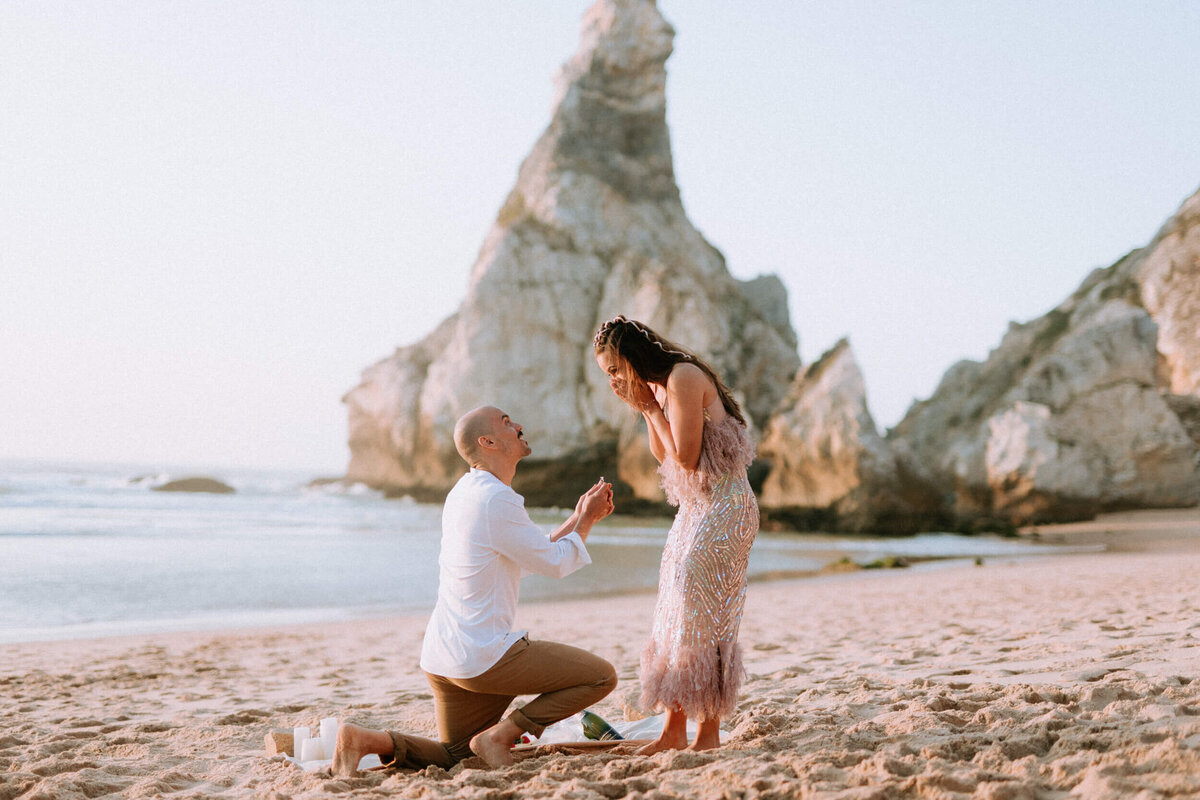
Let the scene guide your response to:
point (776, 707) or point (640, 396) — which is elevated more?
point (640, 396)

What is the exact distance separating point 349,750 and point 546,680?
74cm

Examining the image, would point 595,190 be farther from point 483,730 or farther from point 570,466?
point 483,730

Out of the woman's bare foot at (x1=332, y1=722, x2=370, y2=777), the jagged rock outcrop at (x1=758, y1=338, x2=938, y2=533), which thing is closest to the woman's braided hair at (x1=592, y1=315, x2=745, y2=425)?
the woman's bare foot at (x1=332, y1=722, x2=370, y2=777)

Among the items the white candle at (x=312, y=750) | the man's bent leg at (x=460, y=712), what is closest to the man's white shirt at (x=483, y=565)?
the man's bent leg at (x=460, y=712)

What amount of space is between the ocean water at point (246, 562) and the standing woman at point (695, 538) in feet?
22.8

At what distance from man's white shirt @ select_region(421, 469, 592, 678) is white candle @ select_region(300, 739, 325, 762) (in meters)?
0.73

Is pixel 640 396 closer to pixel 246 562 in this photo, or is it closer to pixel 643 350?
pixel 643 350

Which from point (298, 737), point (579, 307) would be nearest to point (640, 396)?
point (298, 737)

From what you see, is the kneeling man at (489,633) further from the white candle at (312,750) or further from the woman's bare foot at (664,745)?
the white candle at (312,750)

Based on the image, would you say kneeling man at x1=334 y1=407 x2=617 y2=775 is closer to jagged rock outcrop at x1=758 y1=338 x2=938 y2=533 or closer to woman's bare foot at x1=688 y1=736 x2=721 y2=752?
woman's bare foot at x1=688 y1=736 x2=721 y2=752

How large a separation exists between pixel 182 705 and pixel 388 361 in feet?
108

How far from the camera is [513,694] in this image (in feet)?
11.0

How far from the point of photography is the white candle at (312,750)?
11.9 feet

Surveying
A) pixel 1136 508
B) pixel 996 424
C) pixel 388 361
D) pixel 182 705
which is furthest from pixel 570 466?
pixel 182 705
